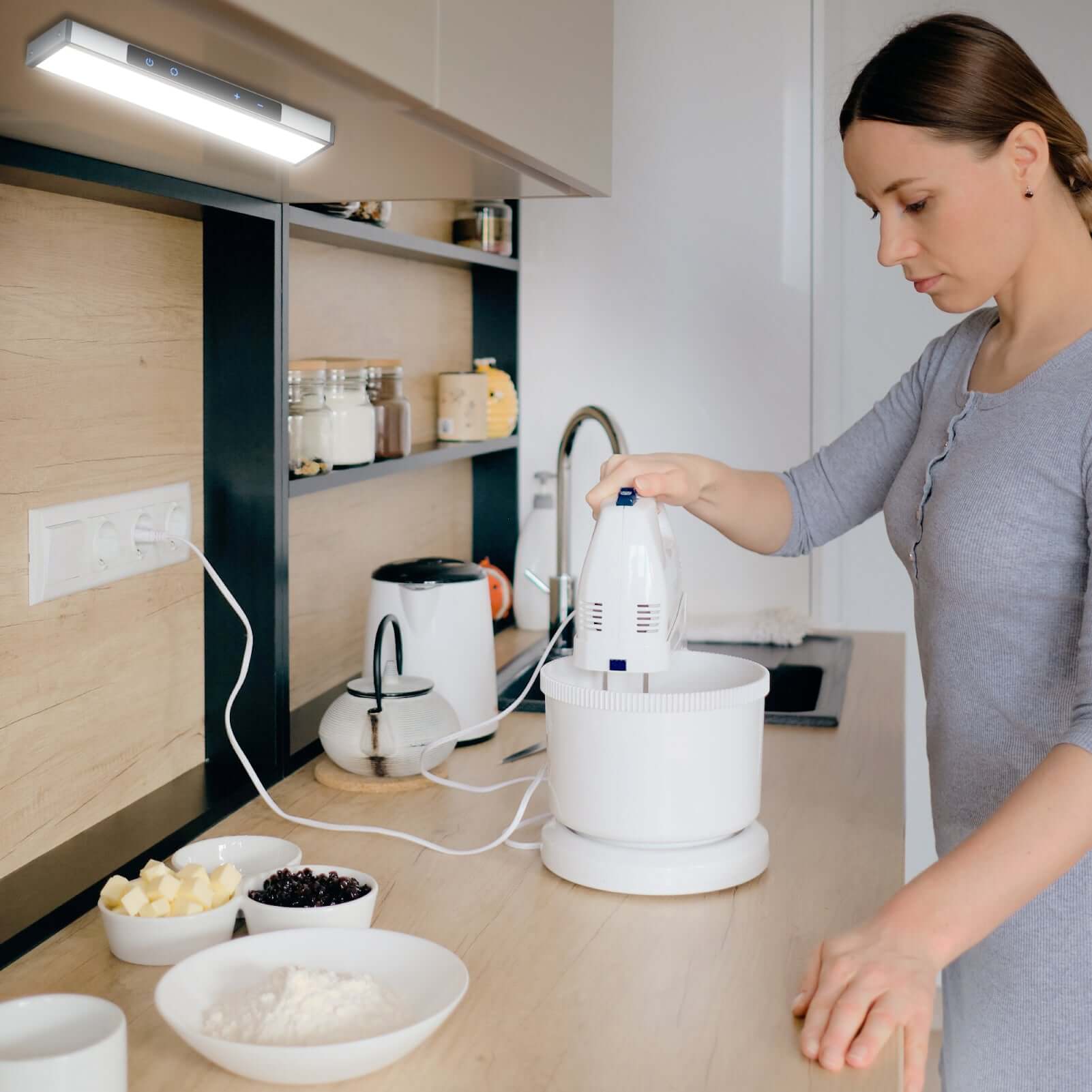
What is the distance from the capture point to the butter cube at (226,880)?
104 cm

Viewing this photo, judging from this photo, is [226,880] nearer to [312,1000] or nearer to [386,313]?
[312,1000]

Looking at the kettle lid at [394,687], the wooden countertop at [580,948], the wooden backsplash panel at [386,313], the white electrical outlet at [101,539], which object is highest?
the wooden backsplash panel at [386,313]

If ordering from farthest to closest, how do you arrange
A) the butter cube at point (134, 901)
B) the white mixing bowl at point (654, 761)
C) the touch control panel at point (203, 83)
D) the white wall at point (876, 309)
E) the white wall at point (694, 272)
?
the white wall at point (876, 309)
the white wall at point (694, 272)
the white mixing bowl at point (654, 761)
the butter cube at point (134, 901)
the touch control panel at point (203, 83)

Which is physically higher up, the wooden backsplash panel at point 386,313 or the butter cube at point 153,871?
the wooden backsplash panel at point 386,313

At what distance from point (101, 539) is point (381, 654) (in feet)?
1.30

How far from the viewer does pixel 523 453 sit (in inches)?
101

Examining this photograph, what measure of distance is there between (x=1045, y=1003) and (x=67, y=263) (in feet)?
3.99

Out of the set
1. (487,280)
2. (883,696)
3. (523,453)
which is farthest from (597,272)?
(883,696)

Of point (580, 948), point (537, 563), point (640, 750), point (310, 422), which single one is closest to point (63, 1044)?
point (580, 948)

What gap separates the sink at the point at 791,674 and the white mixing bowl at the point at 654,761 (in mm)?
627

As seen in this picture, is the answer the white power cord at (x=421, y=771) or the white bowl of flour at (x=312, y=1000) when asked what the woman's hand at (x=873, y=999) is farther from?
the white power cord at (x=421, y=771)

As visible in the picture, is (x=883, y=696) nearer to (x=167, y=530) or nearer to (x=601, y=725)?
(x=601, y=725)

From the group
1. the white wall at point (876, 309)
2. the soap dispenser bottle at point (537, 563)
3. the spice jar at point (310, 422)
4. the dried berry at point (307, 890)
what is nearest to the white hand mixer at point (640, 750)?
the dried berry at point (307, 890)

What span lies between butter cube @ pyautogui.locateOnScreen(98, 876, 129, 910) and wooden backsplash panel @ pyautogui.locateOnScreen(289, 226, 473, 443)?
3.01 ft
